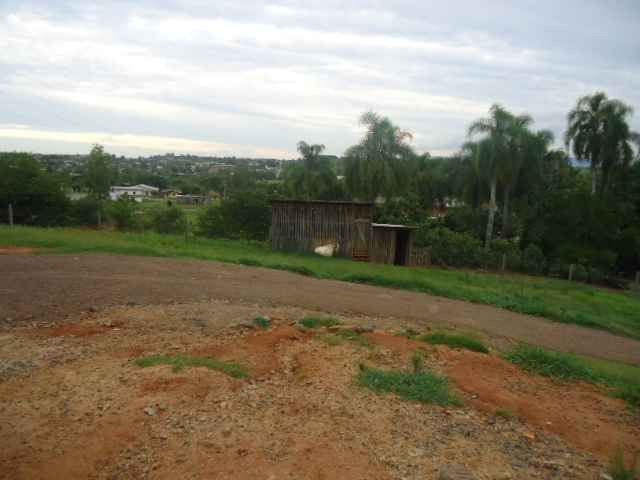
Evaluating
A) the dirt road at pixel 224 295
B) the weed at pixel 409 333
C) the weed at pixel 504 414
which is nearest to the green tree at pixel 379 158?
the dirt road at pixel 224 295

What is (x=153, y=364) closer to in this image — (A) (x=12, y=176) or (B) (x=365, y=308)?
(B) (x=365, y=308)

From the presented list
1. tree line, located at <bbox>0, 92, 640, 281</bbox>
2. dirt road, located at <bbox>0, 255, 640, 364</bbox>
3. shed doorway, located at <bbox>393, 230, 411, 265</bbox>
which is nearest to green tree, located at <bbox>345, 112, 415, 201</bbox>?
tree line, located at <bbox>0, 92, 640, 281</bbox>

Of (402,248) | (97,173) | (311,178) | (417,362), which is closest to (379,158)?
(311,178)

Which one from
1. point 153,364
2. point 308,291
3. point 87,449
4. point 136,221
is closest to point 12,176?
point 136,221

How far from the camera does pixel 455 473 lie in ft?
12.6

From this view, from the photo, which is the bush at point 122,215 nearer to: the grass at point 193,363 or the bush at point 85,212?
the bush at point 85,212

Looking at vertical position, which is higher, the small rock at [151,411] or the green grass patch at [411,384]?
the small rock at [151,411]

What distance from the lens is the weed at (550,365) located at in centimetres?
757

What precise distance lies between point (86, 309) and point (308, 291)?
5.18 m

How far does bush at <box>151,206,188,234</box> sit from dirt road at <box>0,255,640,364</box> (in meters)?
8.71

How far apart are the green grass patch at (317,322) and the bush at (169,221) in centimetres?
1506

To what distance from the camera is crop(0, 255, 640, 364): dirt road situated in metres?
8.78

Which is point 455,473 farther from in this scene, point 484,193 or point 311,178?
point 484,193

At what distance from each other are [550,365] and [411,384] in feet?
10.5
